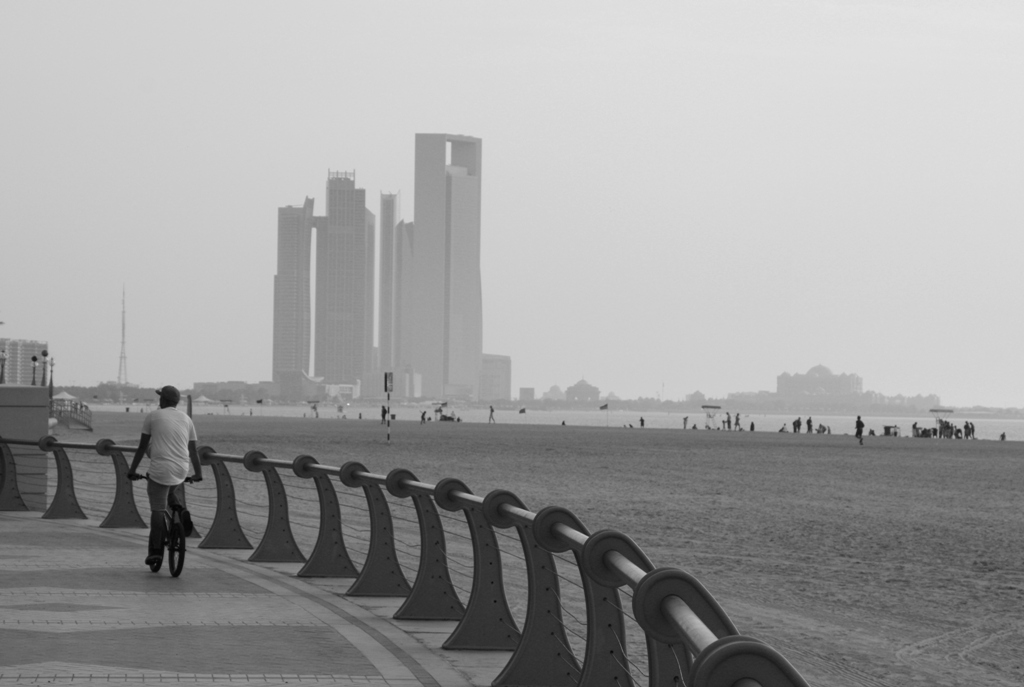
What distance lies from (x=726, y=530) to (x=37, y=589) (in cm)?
1244

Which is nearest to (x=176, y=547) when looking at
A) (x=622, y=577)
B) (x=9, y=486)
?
(x=622, y=577)

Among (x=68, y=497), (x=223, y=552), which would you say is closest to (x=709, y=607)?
(x=223, y=552)

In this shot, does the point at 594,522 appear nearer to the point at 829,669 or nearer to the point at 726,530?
the point at 726,530

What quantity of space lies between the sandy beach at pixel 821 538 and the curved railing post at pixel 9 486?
10.3ft

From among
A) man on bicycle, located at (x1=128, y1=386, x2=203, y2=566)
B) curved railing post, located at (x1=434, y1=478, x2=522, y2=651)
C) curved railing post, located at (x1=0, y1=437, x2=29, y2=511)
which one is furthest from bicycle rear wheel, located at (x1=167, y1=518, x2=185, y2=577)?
curved railing post, located at (x1=0, y1=437, x2=29, y2=511)

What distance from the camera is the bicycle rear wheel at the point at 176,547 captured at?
1095cm

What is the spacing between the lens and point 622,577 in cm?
471

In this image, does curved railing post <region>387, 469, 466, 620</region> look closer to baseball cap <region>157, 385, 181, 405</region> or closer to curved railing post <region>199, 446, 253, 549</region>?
baseball cap <region>157, 385, 181, 405</region>

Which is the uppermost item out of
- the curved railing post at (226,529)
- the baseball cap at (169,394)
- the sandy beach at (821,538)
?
the baseball cap at (169,394)

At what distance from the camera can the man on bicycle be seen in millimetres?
11195

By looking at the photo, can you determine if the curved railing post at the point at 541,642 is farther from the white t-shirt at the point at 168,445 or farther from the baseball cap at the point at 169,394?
the baseball cap at the point at 169,394

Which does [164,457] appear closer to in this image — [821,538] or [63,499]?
[63,499]

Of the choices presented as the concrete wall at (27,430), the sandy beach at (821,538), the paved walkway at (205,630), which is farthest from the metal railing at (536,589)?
the concrete wall at (27,430)

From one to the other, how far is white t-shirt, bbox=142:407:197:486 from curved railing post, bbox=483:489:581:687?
5.04m
